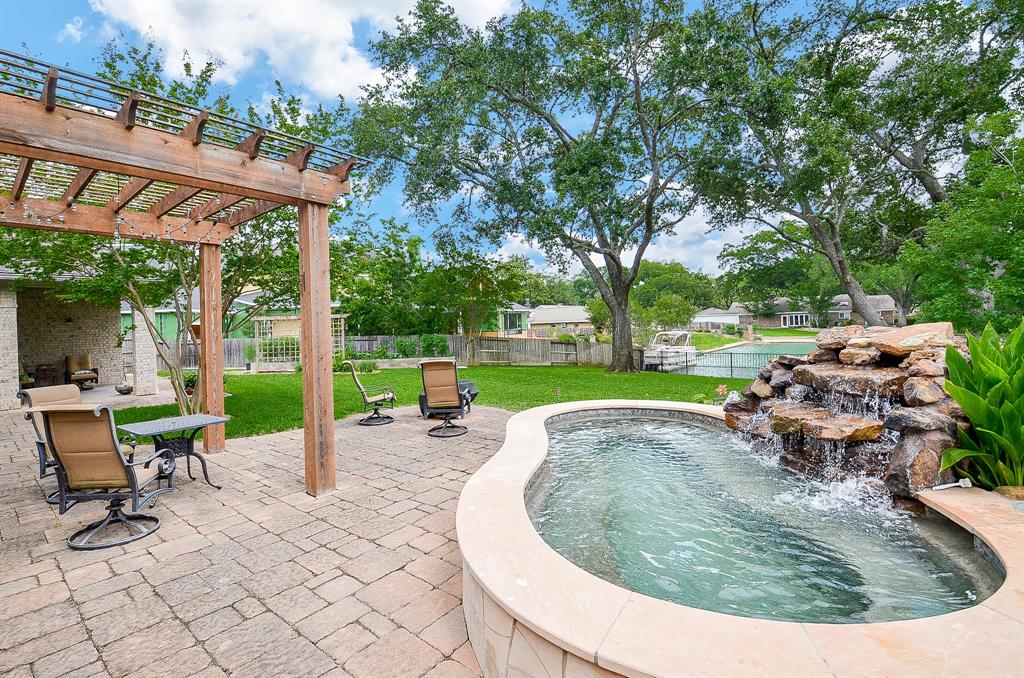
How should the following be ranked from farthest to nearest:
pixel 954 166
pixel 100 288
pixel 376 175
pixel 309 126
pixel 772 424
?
pixel 376 175
pixel 954 166
pixel 309 126
pixel 100 288
pixel 772 424

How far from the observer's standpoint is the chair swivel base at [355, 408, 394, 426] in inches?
304

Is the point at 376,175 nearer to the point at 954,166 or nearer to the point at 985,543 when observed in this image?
the point at 985,543

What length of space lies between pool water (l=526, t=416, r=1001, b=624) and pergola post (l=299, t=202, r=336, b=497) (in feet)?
6.89

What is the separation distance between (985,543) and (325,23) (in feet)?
41.3

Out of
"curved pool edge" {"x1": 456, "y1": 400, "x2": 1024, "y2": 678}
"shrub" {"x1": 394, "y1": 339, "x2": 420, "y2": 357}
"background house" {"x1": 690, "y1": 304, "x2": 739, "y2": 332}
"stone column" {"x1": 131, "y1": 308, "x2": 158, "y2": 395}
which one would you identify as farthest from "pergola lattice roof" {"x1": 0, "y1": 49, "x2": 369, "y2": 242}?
"background house" {"x1": 690, "y1": 304, "x2": 739, "y2": 332}

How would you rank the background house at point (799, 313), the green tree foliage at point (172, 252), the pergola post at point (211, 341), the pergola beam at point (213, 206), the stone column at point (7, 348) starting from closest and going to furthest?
the pergola beam at point (213, 206), the pergola post at point (211, 341), the green tree foliage at point (172, 252), the stone column at point (7, 348), the background house at point (799, 313)

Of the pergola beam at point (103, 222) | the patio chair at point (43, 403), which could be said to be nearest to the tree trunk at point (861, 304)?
the pergola beam at point (103, 222)

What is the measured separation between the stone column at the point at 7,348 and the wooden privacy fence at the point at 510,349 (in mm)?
11151

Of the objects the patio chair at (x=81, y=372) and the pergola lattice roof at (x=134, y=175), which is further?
the patio chair at (x=81, y=372)

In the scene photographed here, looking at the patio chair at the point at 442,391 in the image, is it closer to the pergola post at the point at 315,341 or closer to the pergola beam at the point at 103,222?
the pergola post at the point at 315,341

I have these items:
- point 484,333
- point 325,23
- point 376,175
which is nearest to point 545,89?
point 376,175

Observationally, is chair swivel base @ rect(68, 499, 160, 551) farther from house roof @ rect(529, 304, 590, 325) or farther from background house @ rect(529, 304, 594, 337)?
house roof @ rect(529, 304, 590, 325)

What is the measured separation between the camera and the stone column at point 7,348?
9.58m

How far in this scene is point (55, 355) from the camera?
1308cm
